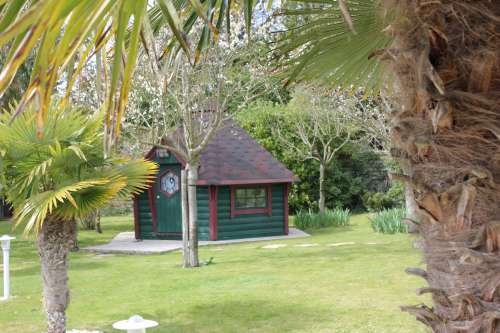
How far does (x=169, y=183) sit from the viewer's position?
19766 mm

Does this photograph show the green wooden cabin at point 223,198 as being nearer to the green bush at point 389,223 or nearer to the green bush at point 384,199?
the green bush at point 389,223

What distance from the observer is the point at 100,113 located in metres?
6.34

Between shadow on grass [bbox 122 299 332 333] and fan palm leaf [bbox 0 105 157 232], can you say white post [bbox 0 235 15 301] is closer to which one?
shadow on grass [bbox 122 299 332 333]

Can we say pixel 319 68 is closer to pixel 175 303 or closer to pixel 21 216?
pixel 21 216

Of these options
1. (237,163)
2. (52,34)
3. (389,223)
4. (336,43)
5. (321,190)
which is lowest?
(389,223)

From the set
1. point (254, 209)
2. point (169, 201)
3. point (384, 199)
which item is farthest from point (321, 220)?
point (384, 199)

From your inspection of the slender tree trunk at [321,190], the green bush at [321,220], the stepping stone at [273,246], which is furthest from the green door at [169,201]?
the slender tree trunk at [321,190]

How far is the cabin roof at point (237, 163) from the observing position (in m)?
18.9

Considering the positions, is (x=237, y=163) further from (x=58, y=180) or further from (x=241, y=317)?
(x=58, y=180)

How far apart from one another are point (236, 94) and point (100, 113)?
333 inches

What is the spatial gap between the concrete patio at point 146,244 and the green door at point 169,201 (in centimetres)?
54

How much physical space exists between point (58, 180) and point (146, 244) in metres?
12.5

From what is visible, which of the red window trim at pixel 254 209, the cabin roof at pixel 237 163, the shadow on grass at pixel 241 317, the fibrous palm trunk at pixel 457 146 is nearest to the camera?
the fibrous palm trunk at pixel 457 146

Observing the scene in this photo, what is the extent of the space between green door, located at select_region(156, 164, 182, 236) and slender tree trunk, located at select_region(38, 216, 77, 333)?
1299 centimetres
